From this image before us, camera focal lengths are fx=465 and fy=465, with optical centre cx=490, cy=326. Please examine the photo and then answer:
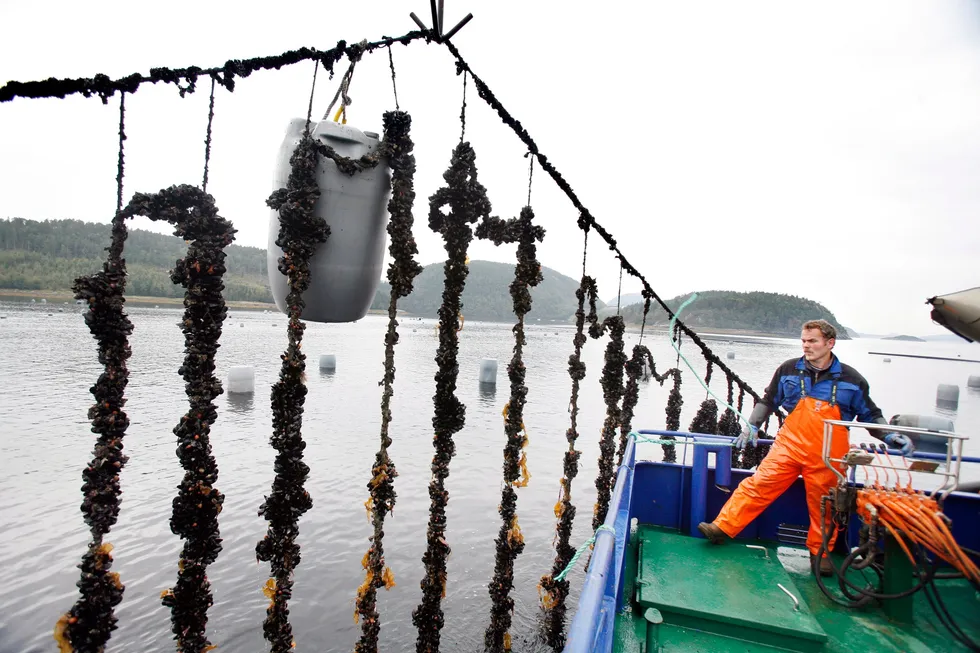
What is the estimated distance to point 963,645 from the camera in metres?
3.45

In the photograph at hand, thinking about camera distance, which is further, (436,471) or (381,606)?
(381,606)

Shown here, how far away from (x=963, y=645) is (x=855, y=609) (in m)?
0.63

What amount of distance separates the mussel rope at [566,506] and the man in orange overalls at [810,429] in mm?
2029

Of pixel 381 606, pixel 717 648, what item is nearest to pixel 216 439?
pixel 381 606

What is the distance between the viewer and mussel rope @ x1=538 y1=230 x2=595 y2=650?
595cm

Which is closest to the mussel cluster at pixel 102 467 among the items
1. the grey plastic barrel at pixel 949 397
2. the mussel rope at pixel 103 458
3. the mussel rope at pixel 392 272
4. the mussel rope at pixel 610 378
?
the mussel rope at pixel 103 458

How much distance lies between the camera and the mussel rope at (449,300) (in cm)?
379

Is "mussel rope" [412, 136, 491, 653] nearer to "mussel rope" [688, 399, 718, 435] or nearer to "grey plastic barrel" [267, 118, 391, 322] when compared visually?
"grey plastic barrel" [267, 118, 391, 322]

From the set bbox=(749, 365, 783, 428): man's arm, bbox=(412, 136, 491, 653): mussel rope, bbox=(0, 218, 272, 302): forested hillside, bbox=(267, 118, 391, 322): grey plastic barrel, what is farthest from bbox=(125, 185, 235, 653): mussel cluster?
bbox=(0, 218, 272, 302): forested hillside

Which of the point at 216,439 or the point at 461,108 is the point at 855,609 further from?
the point at 216,439

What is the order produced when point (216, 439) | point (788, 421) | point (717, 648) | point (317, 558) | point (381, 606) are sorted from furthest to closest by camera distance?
point (216, 439)
point (317, 558)
point (381, 606)
point (788, 421)
point (717, 648)

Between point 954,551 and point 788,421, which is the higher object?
point 788,421

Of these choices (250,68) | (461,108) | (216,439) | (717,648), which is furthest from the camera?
(216,439)

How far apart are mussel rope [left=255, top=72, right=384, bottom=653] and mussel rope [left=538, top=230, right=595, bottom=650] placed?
11.2 feet
